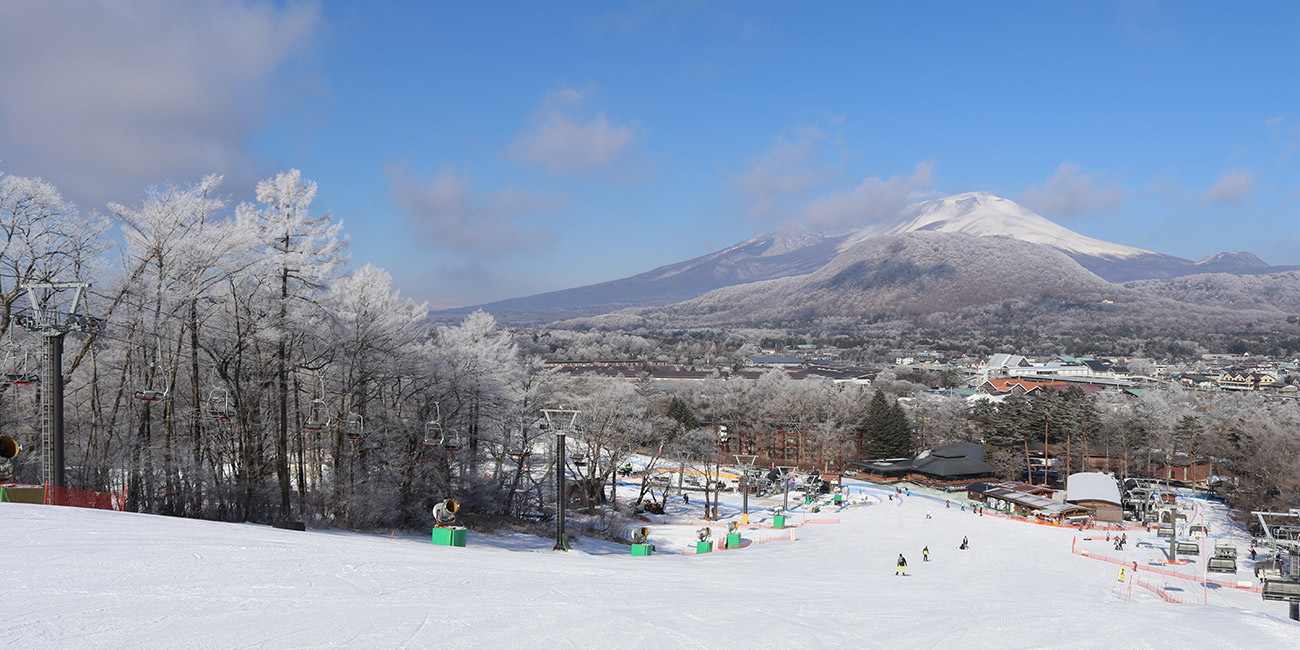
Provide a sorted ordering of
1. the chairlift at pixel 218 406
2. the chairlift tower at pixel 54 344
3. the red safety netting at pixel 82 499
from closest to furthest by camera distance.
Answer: the chairlift tower at pixel 54 344 → the red safety netting at pixel 82 499 → the chairlift at pixel 218 406

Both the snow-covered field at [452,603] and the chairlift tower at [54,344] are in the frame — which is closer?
the snow-covered field at [452,603]

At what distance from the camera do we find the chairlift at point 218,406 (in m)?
18.1

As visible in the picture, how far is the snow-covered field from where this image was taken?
8.22 metres

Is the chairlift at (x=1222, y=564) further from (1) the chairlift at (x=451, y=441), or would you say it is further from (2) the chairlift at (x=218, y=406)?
(2) the chairlift at (x=218, y=406)

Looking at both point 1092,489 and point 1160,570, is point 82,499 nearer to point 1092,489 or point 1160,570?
point 1160,570

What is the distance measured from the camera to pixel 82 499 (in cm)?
1709

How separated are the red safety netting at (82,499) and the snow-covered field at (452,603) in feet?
2.45

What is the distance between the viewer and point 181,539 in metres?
12.9

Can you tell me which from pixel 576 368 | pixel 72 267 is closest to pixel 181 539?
pixel 72 267

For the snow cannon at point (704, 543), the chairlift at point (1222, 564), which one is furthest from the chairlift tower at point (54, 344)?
the chairlift at point (1222, 564)

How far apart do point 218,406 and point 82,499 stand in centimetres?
390

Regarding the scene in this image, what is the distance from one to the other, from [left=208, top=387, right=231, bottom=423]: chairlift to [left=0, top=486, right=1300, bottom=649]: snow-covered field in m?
2.91

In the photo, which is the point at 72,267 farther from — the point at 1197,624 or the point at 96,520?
the point at 1197,624

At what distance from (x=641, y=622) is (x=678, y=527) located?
28.1 m
